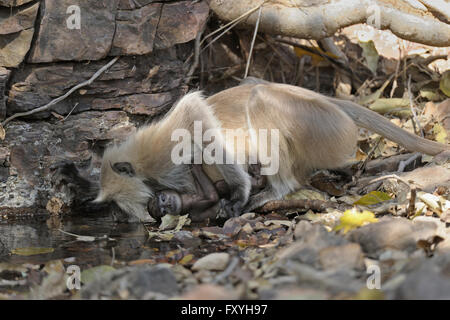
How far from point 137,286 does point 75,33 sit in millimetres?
2462

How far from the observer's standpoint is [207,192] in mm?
4094

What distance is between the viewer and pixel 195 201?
4082 mm

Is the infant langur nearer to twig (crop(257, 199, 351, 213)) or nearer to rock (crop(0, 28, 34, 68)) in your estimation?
twig (crop(257, 199, 351, 213))

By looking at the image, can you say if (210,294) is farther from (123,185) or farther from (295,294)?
(123,185)

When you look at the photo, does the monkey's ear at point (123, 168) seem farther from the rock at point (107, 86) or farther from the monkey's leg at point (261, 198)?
the monkey's leg at point (261, 198)

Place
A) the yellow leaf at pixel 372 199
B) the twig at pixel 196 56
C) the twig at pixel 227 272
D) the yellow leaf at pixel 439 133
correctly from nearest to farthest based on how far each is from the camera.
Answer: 1. the twig at pixel 227 272
2. the yellow leaf at pixel 372 199
3. the twig at pixel 196 56
4. the yellow leaf at pixel 439 133

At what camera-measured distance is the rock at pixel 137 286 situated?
2.26 metres

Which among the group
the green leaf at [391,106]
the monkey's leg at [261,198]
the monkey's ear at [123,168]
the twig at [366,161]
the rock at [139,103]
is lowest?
the monkey's leg at [261,198]

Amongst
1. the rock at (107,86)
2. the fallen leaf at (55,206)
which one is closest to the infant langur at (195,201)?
the fallen leaf at (55,206)

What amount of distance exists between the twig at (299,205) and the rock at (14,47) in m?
2.01

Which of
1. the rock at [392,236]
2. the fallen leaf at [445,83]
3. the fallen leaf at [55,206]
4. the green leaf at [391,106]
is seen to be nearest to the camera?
the rock at [392,236]

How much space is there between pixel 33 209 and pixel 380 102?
3224 millimetres
